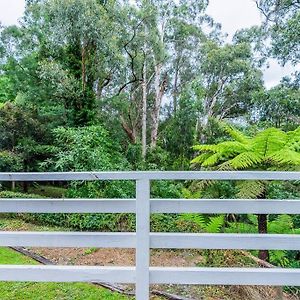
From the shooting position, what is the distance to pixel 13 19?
10.8 meters

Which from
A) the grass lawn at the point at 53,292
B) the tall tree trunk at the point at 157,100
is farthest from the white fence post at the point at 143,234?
the tall tree trunk at the point at 157,100

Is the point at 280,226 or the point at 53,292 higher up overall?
the point at 280,226

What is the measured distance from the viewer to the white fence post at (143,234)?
124cm

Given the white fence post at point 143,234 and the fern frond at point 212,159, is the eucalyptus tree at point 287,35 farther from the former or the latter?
the white fence post at point 143,234

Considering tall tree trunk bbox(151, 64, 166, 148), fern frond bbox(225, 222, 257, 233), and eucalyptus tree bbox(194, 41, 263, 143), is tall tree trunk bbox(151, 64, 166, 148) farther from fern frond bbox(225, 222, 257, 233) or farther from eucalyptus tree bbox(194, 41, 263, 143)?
fern frond bbox(225, 222, 257, 233)

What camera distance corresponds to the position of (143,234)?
125 cm

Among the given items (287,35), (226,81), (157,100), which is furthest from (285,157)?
(226,81)

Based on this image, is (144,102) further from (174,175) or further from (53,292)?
(174,175)

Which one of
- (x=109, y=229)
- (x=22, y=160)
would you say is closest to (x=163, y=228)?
(x=109, y=229)

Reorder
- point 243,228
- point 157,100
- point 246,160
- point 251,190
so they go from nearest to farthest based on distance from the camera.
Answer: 1. point 251,190
2. point 246,160
3. point 243,228
4. point 157,100

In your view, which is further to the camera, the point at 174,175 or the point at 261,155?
the point at 261,155

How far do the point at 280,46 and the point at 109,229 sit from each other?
561 cm

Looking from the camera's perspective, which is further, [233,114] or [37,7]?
[233,114]

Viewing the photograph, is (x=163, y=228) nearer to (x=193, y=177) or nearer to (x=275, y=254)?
(x=275, y=254)
